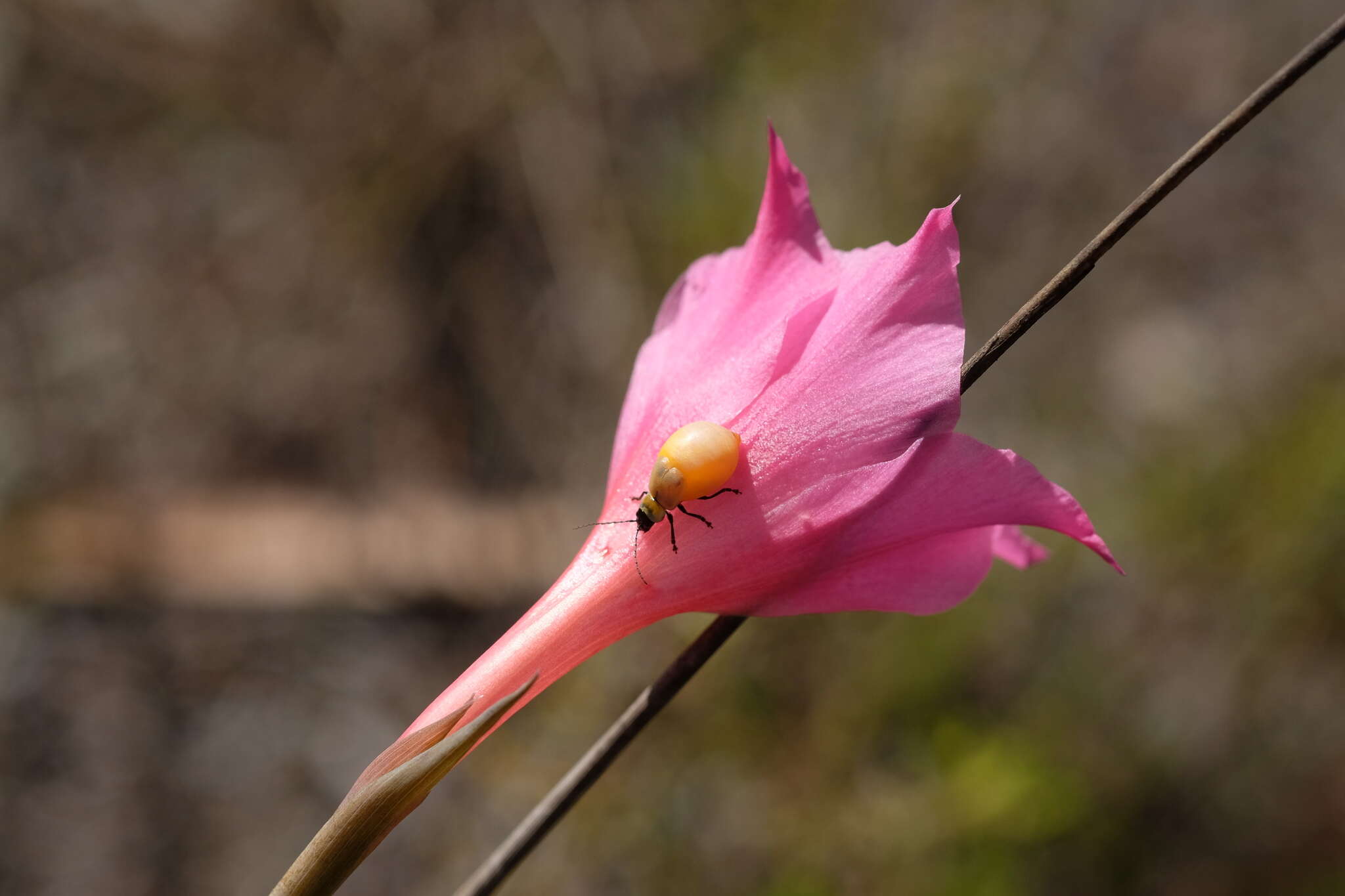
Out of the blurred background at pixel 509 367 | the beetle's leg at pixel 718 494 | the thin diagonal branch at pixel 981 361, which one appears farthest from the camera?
the blurred background at pixel 509 367

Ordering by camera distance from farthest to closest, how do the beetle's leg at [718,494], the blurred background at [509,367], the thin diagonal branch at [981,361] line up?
the blurred background at [509,367] < the beetle's leg at [718,494] < the thin diagonal branch at [981,361]

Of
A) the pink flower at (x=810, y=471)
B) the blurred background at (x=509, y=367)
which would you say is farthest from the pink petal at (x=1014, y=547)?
the blurred background at (x=509, y=367)

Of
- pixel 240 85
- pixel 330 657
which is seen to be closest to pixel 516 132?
pixel 240 85

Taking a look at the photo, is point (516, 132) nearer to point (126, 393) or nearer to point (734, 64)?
point (734, 64)

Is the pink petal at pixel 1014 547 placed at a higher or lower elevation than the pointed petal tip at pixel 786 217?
lower

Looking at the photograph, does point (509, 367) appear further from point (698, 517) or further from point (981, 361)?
point (981, 361)

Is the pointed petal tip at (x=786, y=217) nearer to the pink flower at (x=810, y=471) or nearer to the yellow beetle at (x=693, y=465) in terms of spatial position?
the pink flower at (x=810, y=471)
